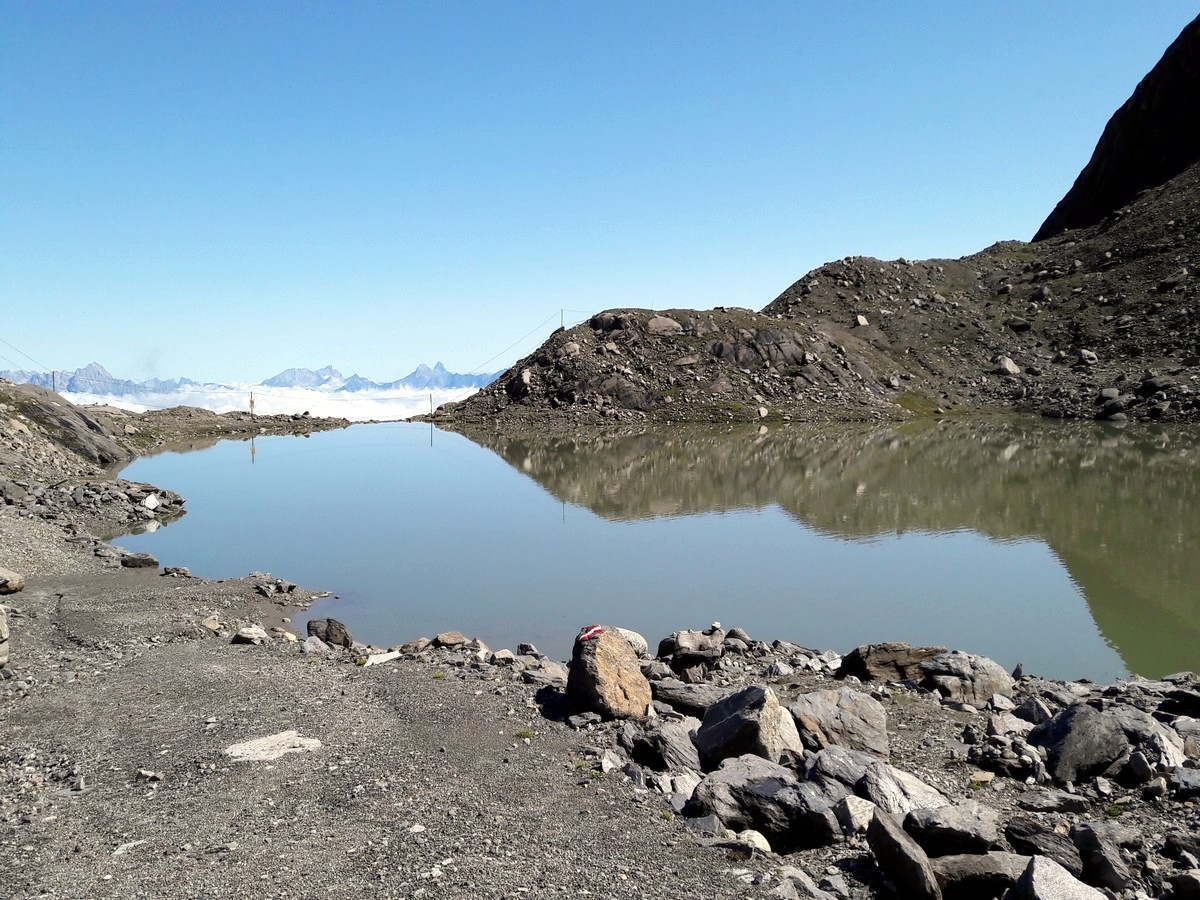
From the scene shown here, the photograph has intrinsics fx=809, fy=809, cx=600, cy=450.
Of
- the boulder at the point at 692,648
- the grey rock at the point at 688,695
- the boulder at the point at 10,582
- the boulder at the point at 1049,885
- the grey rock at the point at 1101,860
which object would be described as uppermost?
the boulder at the point at 10,582

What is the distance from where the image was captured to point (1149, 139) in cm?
13550

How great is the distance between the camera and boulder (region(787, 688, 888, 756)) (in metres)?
12.6

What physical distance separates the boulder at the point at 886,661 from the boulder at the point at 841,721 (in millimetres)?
2801

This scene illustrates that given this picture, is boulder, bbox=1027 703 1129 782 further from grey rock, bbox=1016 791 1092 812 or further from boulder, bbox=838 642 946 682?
boulder, bbox=838 642 946 682

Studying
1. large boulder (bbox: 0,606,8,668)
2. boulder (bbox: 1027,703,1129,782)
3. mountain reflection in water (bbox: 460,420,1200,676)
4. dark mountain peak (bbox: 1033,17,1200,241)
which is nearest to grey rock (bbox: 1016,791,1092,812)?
boulder (bbox: 1027,703,1129,782)

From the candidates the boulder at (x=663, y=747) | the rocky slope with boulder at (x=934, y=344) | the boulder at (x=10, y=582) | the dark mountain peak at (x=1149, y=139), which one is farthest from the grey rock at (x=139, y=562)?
the dark mountain peak at (x=1149, y=139)

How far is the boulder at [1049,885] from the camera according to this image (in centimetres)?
772

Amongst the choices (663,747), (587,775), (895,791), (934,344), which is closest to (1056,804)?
(895,791)

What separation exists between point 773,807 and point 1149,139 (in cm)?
16442

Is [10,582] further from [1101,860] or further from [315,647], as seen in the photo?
[1101,860]

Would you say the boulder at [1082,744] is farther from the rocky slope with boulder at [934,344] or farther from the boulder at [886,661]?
the rocky slope with boulder at [934,344]

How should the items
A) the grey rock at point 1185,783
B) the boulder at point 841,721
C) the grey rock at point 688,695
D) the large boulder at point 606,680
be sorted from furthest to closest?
1. the grey rock at point 688,695
2. the large boulder at point 606,680
3. the boulder at point 841,721
4. the grey rock at point 1185,783

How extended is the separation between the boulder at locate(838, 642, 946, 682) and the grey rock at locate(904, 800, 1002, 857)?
7192 mm

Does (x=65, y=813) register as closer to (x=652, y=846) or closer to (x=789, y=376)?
(x=652, y=846)
